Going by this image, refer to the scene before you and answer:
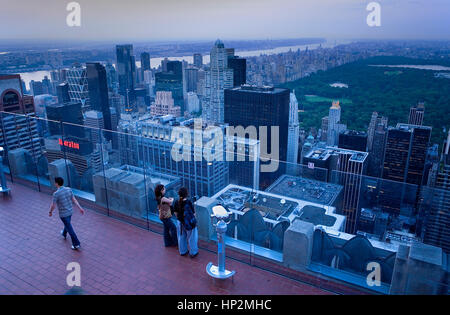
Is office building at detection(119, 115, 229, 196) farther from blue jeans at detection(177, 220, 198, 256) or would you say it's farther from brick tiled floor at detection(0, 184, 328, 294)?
brick tiled floor at detection(0, 184, 328, 294)

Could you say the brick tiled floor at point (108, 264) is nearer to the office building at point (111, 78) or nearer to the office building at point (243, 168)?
the office building at point (243, 168)

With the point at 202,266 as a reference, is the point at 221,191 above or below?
above

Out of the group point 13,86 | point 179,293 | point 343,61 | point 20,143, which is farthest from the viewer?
point 343,61

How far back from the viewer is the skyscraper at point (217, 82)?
48.0 m

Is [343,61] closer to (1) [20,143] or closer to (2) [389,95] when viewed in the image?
(2) [389,95]

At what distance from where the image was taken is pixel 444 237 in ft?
10.9

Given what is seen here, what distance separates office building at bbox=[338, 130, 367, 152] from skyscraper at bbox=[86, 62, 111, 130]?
104 feet

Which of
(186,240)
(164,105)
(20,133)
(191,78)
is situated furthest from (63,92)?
(186,240)

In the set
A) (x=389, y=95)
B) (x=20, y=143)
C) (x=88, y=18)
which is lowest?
(x=389, y=95)

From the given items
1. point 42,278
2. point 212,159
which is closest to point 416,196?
point 212,159

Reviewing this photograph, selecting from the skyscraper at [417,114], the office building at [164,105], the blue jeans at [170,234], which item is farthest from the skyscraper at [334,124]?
the blue jeans at [170,234]

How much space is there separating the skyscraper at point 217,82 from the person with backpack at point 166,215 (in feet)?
143

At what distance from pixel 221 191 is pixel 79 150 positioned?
2672mm
